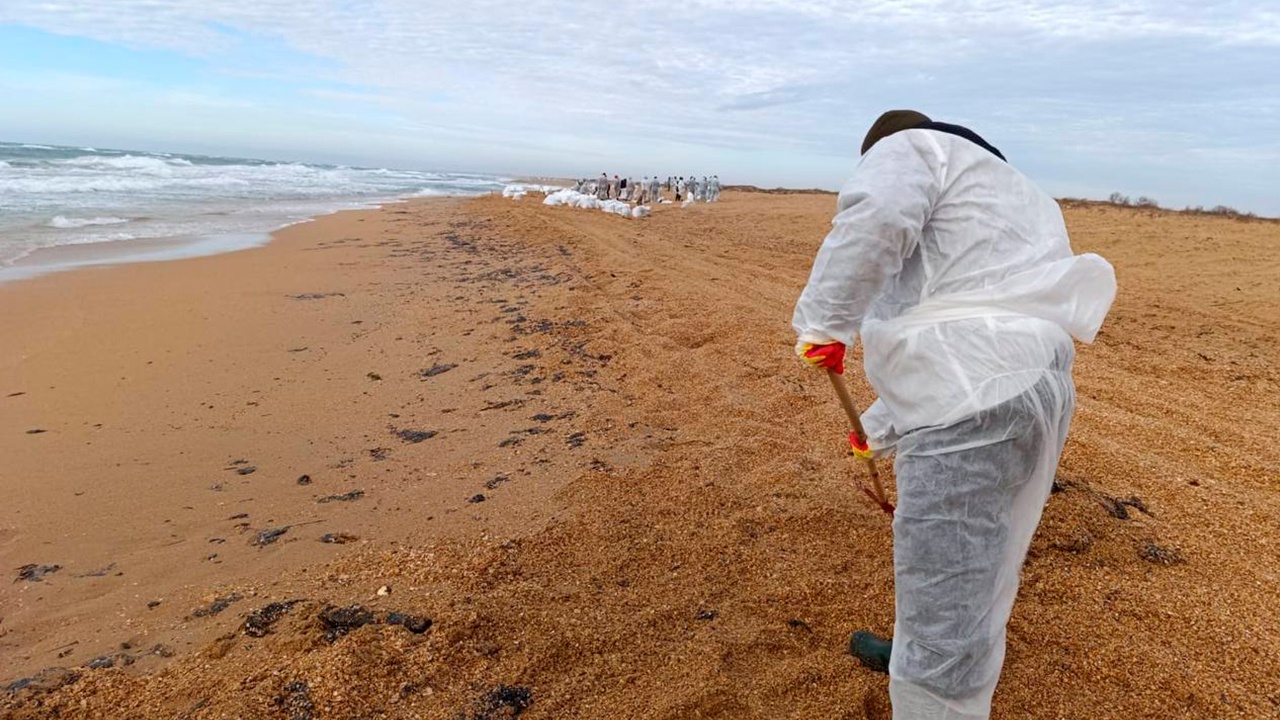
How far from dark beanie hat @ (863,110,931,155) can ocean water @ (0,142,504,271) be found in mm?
11162

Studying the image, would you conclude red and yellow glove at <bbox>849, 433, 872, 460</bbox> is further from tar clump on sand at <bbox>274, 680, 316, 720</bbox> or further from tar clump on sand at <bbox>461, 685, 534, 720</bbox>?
tar clump on sand at <bbox>274, 680, 316, 720</bbox>

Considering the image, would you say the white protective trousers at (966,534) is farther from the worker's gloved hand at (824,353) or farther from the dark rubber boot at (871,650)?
the dark rubber boot at (871,650)

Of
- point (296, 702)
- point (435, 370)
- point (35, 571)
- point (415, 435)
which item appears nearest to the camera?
point (296, 702)

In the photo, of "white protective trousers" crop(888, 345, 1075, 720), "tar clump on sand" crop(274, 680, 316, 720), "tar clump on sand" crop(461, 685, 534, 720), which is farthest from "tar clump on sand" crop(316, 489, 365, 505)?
"white protective trousers" crop(888, 345, 1075, 720)

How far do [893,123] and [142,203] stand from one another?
73.2 feet

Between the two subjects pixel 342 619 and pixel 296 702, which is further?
pixel 342 619

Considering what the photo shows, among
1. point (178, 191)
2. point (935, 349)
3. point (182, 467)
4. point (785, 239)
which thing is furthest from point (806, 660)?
point (178, 191)

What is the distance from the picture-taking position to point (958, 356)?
5.32 feet

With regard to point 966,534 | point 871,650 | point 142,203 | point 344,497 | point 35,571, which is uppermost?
point 142,203

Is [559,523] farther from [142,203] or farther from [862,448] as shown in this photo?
[142,203]

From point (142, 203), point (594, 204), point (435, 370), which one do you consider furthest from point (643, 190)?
point (435, 370)

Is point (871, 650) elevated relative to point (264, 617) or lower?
elevated

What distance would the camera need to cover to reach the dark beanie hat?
1.86 m

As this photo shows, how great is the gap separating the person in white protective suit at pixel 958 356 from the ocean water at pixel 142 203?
11306mm
